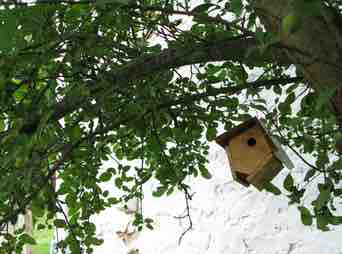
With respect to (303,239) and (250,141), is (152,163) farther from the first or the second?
(303,239)

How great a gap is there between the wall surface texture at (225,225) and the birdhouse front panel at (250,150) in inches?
35.9

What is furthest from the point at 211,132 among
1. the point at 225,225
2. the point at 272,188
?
the point at 225,225

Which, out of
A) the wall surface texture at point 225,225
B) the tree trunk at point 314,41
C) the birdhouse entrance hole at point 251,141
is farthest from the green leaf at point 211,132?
the wall surface texture at point 225,225

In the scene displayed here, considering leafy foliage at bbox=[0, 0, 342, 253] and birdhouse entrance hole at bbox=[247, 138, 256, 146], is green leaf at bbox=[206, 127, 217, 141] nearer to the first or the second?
leafy foliage at bbox=[0, 0, 342, 253]

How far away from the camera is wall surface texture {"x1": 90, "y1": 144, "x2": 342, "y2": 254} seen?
2.22 meters

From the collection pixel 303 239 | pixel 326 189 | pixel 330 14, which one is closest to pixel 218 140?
pixel 326 189

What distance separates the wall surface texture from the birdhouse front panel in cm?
91

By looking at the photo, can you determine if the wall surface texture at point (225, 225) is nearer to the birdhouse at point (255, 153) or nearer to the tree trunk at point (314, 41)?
the birdhouse at point (255, 153)

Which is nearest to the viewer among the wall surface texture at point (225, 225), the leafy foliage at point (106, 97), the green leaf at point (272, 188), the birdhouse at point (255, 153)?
the leafy foliage at point (106, 97)

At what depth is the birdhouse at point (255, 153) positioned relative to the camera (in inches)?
49.3

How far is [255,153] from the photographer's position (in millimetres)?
1272

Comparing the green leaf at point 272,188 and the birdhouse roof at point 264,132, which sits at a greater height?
the birdhouse roof at point 264,132

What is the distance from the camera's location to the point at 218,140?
1.31 meters

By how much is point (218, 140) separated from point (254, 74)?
3.64 ft
